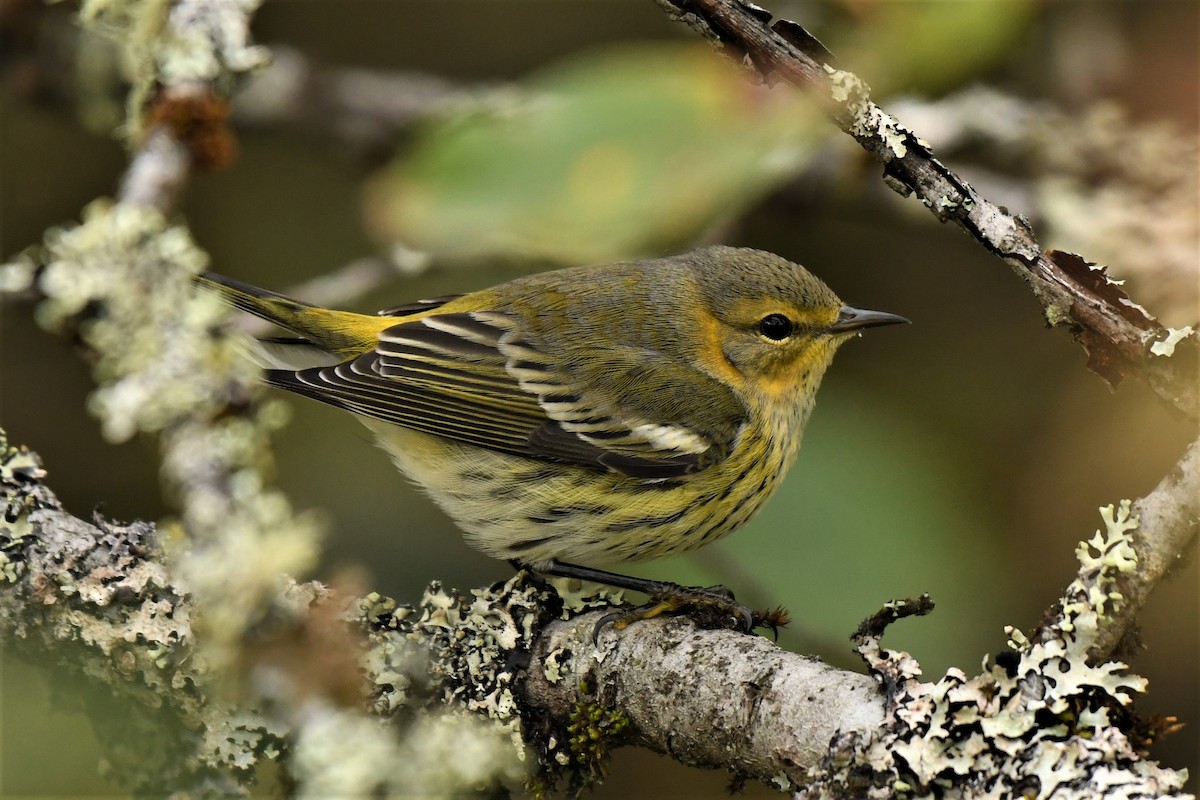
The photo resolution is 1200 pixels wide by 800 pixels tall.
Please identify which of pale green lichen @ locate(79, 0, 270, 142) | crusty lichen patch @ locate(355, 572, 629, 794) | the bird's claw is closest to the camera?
crusty lichen patch @ locate(355, 572, 629, 794)

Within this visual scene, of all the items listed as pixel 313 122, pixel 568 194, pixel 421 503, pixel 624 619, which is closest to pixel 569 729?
pixel 624 619

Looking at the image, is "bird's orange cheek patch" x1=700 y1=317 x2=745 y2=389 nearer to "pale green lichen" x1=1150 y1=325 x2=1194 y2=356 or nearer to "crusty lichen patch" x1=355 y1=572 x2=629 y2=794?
"crusty lichen patch" x1=355 y1=572 x2=629 y2=794

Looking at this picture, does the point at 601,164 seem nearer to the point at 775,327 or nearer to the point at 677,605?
the point at 775,327

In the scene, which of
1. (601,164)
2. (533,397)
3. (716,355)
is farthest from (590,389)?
(601,164)

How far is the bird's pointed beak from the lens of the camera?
11.1ft

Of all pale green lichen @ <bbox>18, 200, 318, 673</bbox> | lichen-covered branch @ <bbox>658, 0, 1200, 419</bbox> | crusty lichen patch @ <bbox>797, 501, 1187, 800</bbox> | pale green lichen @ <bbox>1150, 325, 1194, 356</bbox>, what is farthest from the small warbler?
pale green lichen @ <bbox>1150, 325, 1194, 356</bbox>

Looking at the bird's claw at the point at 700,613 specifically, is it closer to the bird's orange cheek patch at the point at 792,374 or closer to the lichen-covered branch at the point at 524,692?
the lichen-covered branch at the point at 524,692

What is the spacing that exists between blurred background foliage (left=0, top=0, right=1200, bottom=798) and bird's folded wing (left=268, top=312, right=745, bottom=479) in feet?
1.06

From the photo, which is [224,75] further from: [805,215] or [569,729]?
[805,215]

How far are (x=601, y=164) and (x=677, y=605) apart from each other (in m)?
1.53

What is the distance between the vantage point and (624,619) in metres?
2.52

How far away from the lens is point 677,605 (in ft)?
8.91

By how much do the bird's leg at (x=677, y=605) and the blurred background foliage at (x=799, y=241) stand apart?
0.44 metres

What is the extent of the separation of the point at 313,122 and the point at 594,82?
1391 mm
